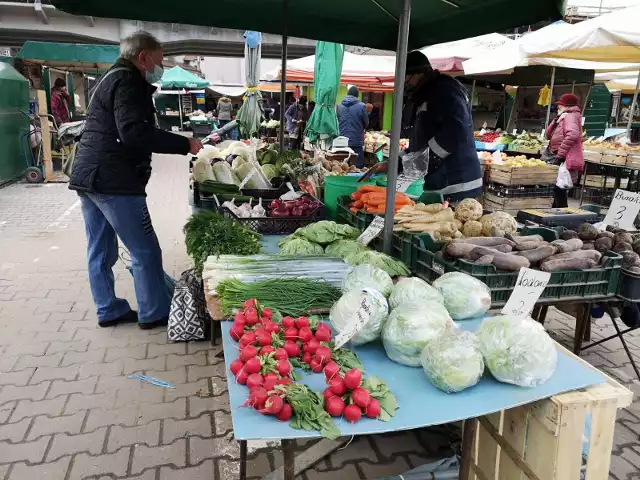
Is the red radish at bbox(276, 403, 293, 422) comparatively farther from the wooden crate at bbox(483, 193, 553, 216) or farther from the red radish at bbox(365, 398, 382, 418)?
the wooden crate at bbox(483, 193, 553, 216)

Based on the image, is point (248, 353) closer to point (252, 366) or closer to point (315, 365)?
point (252, 366)

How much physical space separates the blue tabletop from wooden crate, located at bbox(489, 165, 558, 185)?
7078mm

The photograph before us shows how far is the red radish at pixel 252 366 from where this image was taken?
176cm

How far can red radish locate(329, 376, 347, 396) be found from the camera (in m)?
1.65

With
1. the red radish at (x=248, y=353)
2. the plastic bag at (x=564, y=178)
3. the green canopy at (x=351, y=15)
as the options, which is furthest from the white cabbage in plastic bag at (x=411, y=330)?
the plastic bag at (x=564, y=178)

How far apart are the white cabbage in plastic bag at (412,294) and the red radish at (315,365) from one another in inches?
18.3

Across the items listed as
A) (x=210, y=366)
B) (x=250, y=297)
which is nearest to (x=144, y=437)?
(x=210, y=366)

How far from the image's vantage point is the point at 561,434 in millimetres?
1772

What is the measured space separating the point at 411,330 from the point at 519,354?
388 mm

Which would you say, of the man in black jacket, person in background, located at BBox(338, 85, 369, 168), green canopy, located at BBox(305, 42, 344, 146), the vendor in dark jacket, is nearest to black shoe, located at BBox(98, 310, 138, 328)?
the man in black jacket

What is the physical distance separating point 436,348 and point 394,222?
5.05 feet

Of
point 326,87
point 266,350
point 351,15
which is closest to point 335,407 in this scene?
point 266,350

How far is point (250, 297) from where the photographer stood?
7.71 ft

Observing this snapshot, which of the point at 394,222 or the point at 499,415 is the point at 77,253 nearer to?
the point at 394,222
